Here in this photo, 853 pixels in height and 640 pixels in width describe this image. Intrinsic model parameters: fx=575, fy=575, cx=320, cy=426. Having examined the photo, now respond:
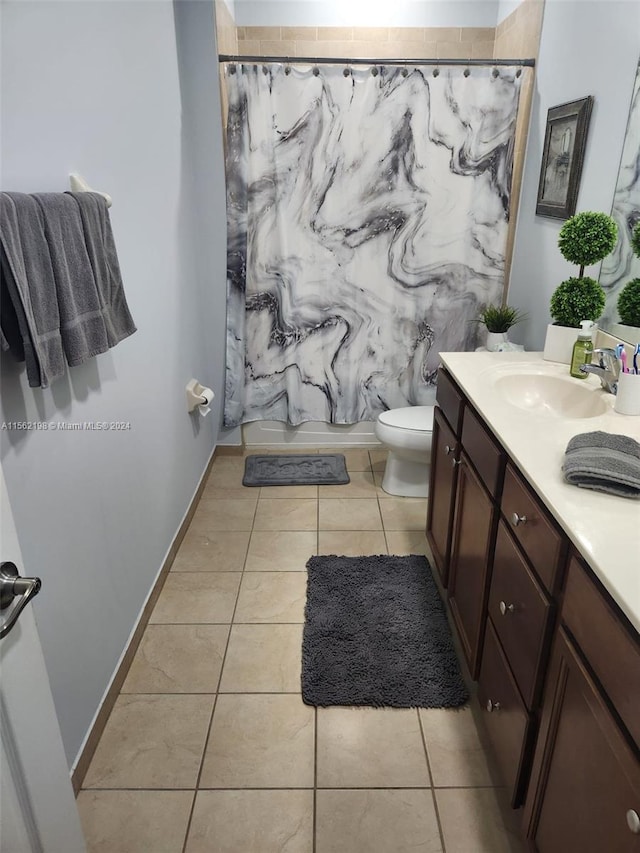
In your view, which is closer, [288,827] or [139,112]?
[288,827]

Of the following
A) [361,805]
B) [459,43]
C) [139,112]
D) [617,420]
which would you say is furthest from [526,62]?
[361,805]

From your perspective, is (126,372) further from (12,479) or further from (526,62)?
(526,62)

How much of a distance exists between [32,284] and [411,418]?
200 cm

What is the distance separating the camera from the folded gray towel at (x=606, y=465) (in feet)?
3.73

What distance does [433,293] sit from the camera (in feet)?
10.1

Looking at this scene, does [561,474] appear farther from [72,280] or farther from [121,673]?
[121,673]

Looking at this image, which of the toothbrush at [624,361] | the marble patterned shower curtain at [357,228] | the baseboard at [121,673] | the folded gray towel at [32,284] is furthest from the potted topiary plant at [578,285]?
the baseboard at [121,673]

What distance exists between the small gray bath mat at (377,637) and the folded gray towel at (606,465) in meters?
0.94

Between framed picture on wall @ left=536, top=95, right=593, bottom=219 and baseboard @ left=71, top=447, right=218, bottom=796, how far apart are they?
2.09m

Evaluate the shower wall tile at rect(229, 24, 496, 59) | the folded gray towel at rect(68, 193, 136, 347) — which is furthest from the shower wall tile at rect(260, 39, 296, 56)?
the folded gray towel at rect(68, 193, 136, 347)

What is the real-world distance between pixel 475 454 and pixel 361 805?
0.98 m

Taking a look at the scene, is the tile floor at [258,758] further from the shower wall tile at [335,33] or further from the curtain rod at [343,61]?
the shower wall tile at [335,33]

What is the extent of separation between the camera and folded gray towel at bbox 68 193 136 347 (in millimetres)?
1402

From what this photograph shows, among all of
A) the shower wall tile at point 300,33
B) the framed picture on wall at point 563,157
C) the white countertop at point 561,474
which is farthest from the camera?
the shower wall tile at point 300,33
